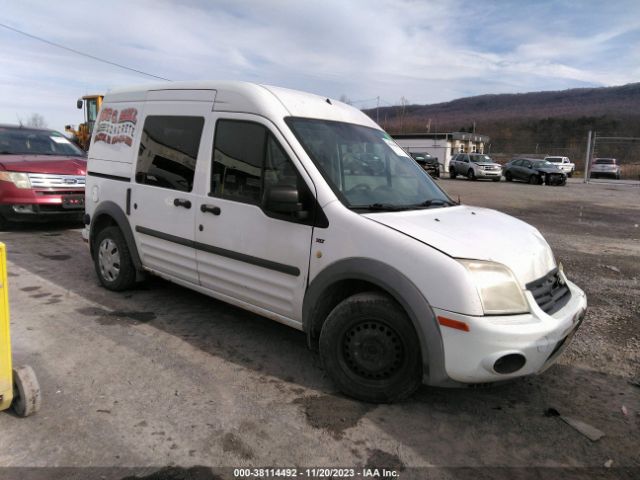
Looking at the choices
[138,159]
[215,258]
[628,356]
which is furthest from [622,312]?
[138,159]

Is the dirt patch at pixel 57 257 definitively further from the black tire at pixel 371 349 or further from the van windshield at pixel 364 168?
the black tire at pixel 371 349

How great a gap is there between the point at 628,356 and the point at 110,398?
3.92 metres

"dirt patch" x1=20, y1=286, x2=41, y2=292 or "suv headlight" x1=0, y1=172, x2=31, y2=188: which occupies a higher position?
"suv headlight" x1=0, y1=172, x2=31, y2=188

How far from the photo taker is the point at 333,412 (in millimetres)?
2920

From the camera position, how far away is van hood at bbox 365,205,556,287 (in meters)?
2.77

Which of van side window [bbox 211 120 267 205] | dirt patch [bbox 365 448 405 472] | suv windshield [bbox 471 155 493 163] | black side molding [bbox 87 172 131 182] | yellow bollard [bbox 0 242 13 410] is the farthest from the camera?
suv windshield [bbox 471 155 493 163]

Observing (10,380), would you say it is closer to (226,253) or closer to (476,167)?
(226,253)

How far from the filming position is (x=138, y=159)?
4535 mm

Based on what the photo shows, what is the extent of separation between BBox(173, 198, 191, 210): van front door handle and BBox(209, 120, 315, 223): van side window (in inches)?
12.2

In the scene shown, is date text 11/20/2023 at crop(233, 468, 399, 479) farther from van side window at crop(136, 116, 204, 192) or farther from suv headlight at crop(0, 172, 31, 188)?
suv headlight at crop(0, 172, 31, 188)

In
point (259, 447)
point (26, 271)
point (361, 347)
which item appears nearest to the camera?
point (259, 447)

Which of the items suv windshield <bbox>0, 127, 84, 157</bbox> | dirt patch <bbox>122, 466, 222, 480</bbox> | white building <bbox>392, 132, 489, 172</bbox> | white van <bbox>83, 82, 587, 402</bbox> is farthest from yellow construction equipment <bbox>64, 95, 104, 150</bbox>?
white building <bbox>392, 132, 489, 172</bbox>

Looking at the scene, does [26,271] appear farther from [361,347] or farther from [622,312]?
[622,312]

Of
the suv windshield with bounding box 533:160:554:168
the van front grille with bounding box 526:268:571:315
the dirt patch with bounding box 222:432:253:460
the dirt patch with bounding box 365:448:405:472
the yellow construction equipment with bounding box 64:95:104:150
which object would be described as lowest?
the dirt patch with bounding box 365:448:405:472
